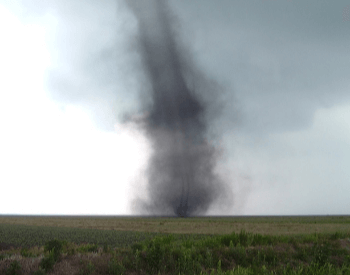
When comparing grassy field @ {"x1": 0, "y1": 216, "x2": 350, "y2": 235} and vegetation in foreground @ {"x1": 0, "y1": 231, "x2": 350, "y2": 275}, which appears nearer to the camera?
vegetation in foreground @ {"x1": 0, "y1": 231, "x2": 350, "y2": 275}

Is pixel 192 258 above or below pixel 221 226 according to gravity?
above

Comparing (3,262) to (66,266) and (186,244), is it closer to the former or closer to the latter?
(66,266)

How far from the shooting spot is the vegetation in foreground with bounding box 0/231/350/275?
37.7ft

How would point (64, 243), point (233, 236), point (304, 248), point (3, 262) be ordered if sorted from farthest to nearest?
point (233, 236) < point (304, 248) < point (64, 243) < point (3, 262)

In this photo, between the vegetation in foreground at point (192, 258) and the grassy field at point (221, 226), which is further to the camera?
the grassy field at point (221, 226)

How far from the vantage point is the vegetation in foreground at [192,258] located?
37.7ft

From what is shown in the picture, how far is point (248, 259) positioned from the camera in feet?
48.8

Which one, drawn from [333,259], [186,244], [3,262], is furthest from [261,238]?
[3,262]

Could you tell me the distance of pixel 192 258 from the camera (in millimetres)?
14172

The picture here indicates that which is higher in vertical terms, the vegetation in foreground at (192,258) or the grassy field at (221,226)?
the vegetation in foreground at (192,258)

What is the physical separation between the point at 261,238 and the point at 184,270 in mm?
8772

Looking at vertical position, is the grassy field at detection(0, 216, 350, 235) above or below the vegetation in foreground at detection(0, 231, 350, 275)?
below

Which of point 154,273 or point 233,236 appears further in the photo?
point 233,236

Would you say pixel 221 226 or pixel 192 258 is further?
pixel 221 226
